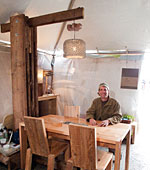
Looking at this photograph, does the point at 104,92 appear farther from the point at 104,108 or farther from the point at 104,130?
the point at 104,130

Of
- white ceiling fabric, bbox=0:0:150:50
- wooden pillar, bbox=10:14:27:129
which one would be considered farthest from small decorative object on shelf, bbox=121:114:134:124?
wooden pillar, bbox=10:14:27:129

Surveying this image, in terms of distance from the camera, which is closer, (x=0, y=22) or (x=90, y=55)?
(x=0, y=22)

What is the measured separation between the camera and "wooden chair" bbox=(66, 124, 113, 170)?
142cm

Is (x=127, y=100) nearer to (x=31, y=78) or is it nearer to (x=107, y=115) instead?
(x=107, y=115)

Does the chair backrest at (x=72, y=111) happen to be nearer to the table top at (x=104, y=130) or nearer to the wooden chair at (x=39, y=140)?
the table top at (x=104, y=130)

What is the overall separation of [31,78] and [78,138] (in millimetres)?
1289

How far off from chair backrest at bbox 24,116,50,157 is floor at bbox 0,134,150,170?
0.69m

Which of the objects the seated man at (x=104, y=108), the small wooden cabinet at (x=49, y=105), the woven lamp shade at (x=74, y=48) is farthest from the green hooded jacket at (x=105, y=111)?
the small wooden cabinet at (x=49, y=105)

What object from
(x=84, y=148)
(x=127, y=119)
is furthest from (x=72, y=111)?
(x=127, y=119)

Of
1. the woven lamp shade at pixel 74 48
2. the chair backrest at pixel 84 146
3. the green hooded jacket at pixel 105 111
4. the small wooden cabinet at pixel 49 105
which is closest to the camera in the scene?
the chair backrest at pixel 84 146

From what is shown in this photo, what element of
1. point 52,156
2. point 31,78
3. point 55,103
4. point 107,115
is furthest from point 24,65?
point 55,103

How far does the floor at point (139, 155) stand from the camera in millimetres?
2340

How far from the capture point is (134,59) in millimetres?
3342

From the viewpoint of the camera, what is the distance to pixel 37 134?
5.74 feet
